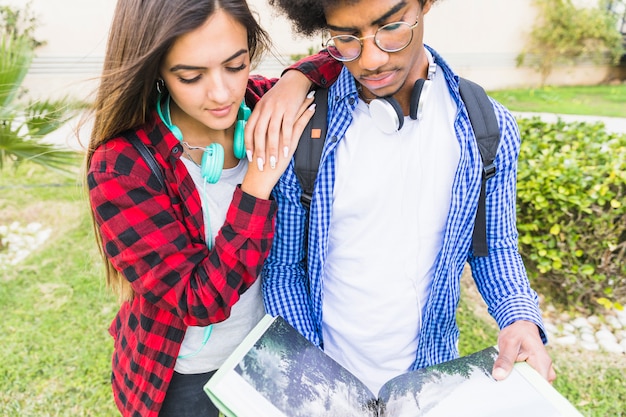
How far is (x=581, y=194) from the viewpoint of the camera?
3066 mm

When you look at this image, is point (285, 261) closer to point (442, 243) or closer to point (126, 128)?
point (442, 243)

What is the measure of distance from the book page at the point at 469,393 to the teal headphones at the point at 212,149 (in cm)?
70

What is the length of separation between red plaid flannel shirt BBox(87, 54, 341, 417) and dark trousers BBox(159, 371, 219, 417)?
0.34m

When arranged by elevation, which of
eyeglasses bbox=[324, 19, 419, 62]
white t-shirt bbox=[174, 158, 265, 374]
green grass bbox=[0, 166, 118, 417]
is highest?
eyeglasses bbox=[324, 19, 419, 62]

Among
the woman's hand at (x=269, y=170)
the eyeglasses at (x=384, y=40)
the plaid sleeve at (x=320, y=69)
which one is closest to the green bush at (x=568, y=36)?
the plaid sleeve at (x=320, y=69)

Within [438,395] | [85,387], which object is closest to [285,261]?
[438,395]

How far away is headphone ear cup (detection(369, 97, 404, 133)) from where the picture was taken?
4.53 ft

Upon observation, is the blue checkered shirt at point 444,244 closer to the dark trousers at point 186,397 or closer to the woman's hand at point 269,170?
the woman's hand at point 269,170

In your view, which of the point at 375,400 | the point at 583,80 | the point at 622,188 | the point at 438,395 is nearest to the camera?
the point at 438,395

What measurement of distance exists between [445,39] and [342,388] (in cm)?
973

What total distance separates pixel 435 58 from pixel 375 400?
3.18 feet

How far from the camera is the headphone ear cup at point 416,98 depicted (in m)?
1.41

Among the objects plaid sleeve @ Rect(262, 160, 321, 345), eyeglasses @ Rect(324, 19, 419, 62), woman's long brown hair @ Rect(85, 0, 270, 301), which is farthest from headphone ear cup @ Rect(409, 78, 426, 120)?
woman's long brown hair @ Rect(85, 0, 270, 301)

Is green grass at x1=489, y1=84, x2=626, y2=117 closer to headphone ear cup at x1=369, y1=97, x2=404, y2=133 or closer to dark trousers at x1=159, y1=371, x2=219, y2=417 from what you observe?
headphone ear cup at x1=369, y1=97, x2=404, y2=133
